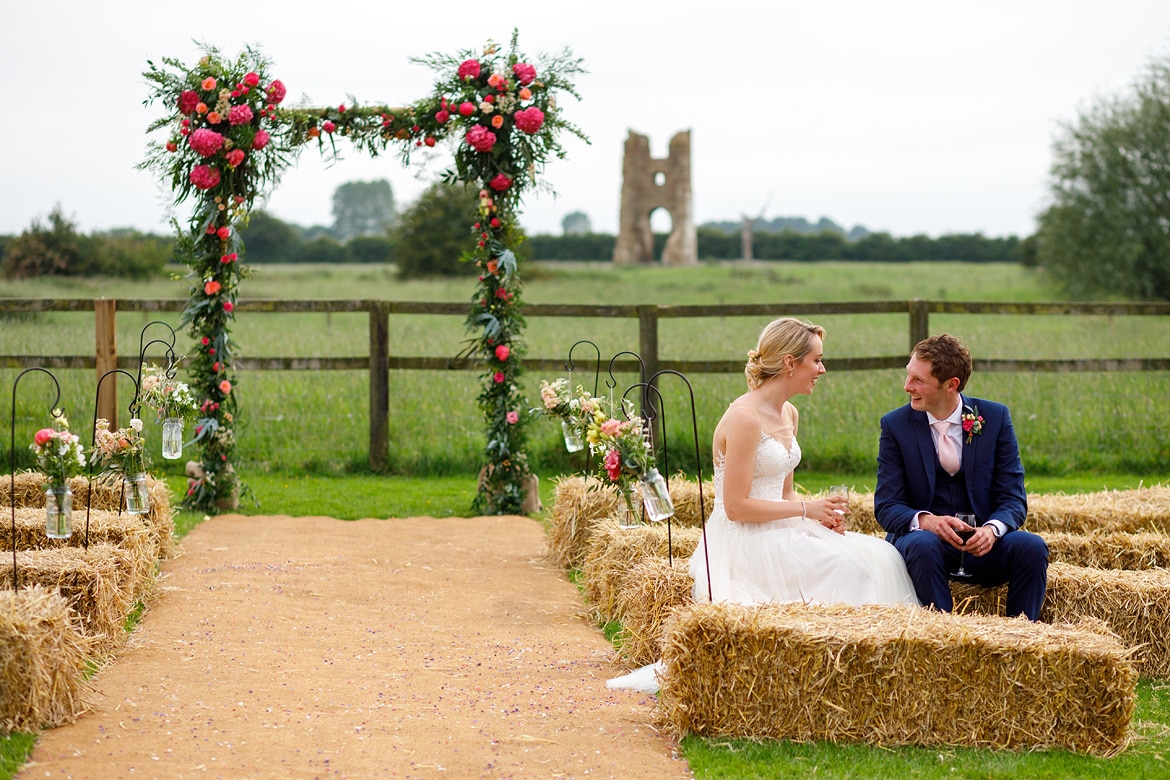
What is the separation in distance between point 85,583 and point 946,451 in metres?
3.97

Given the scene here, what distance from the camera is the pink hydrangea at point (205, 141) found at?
8219 mm

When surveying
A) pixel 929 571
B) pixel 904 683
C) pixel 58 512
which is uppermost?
pixel 58 512

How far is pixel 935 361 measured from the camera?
5047 millimetres

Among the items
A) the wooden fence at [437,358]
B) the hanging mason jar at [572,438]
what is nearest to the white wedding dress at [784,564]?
the hanging mason jar at [572,438]

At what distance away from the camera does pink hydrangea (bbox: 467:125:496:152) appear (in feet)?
27.5

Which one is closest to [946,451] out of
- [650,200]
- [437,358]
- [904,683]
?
[904,683]

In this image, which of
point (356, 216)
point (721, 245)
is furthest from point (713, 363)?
point (356, 216)

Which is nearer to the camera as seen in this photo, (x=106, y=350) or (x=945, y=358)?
(x=945, y=358)

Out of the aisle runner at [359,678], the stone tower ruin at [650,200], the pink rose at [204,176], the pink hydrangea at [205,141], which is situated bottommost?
the aisle runner at [359,678]

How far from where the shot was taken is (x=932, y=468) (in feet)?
16.8

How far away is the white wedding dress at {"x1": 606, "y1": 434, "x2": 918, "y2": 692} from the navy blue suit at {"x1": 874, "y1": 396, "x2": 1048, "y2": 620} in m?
0.17

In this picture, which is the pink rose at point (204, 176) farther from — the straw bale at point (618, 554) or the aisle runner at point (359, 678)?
the straw bale at point (618, 554)

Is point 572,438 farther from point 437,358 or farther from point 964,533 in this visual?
point 437,358

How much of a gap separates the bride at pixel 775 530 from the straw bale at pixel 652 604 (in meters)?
0.10
